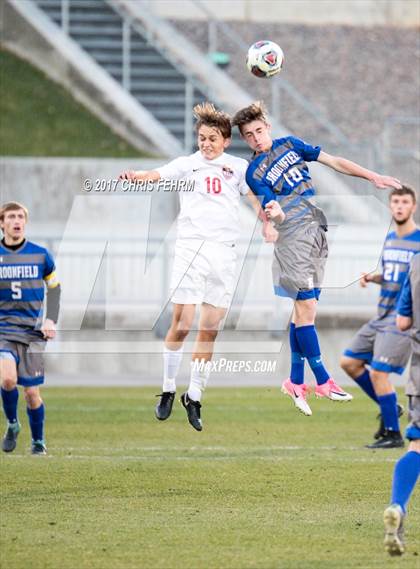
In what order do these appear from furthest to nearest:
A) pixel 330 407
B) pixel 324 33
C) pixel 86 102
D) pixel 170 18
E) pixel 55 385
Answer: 1. pixel 324 33
2. pixel 170 18
3. pixel 86 102
4. pixel 55 385
5. pixel 330 407

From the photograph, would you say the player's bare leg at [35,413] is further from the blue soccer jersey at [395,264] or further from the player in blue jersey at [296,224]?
the blue soccer jersey at [395,264]

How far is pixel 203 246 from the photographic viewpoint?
10.9 meters

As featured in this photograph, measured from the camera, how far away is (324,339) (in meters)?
20.7

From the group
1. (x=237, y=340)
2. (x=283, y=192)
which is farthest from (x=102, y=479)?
(x=237, y=340)

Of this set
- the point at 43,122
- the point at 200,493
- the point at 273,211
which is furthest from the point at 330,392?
the point at 43,122

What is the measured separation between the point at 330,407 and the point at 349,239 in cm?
453

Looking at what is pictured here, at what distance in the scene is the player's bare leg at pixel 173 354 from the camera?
35.9 feet

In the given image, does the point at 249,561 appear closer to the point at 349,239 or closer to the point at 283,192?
the point at 283,192

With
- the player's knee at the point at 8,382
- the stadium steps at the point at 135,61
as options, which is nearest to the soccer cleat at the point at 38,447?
the player's knee at the point at 8,382

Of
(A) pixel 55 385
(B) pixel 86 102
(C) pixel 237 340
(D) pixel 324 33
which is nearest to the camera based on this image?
(A) pixel 55 385

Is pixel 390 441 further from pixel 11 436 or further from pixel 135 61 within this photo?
pixel 135 61

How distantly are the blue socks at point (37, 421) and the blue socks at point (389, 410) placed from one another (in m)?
3.20

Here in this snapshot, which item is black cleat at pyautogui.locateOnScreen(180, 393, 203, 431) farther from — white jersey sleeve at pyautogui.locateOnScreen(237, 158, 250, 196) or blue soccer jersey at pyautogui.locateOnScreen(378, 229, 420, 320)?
blue soccer jersey at pyautogui.locateOnScreen(378, 229, 420, 320)

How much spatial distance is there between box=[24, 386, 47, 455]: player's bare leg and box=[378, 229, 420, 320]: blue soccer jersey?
3.36m
